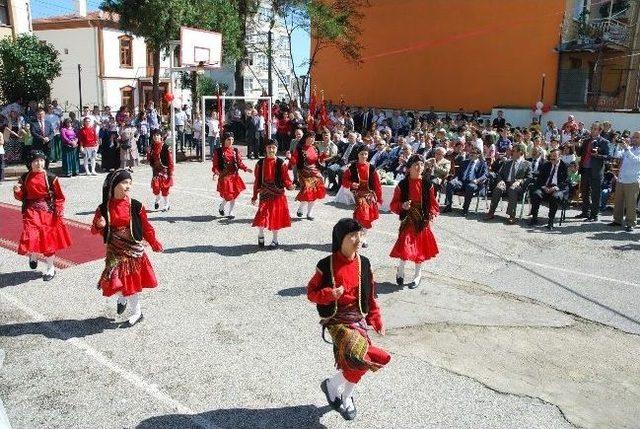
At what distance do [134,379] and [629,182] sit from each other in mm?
10603

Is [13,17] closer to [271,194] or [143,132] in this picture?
[143,132]

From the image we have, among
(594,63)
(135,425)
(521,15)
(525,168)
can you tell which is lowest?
(135,425)

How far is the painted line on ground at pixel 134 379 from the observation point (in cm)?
481

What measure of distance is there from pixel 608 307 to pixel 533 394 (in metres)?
2.97

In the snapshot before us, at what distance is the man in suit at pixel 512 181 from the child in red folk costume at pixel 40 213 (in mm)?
8792

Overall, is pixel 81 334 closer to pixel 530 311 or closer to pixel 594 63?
pixel 530 311

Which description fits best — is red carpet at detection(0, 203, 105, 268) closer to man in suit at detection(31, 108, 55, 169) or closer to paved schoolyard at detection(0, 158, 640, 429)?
paved schoolyard at detection(0, 158, 640, 429)

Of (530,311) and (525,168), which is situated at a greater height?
(525,168)

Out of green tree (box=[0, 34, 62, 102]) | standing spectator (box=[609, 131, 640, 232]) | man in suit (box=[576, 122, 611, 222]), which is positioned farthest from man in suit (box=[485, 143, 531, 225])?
green tree (box=[0, 34, 62, 102])

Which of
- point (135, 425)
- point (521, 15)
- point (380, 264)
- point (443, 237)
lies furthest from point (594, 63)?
point (135, 425)

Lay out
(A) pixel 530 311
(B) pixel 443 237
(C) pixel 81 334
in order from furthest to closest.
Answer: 1. (B) pixel 443 237
2. (A) pixel 530 311
3. (C) pixel 81 334

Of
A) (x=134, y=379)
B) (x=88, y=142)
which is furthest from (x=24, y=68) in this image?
(x=134, y=379)

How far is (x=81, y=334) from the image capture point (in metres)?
6.36

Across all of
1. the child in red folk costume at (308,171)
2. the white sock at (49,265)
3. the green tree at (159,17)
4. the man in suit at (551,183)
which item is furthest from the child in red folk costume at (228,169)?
the green tree at (159,17)
